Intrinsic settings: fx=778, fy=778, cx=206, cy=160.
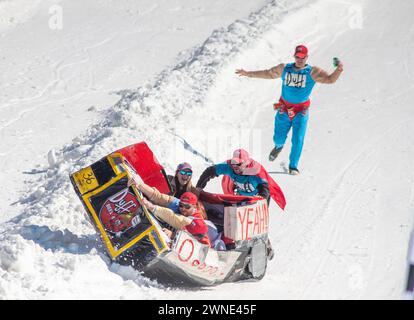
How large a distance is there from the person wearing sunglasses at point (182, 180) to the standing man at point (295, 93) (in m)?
2.97

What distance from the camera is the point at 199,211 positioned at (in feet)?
26.3

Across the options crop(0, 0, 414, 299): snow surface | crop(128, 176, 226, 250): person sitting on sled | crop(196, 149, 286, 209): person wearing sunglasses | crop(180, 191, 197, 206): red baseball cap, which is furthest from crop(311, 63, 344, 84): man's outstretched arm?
crop(180, 191, 197, 206): red baseball cap

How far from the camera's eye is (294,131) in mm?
11242

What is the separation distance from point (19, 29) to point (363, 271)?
11460 mm

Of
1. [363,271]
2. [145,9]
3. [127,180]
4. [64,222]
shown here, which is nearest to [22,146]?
[64,222]

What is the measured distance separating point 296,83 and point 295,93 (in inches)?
5.8

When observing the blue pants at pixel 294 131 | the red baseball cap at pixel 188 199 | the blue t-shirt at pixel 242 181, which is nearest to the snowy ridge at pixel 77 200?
the red baseball cap at pixel 188 199

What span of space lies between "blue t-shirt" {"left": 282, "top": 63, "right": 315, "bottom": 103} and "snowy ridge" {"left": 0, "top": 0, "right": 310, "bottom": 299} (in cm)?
191

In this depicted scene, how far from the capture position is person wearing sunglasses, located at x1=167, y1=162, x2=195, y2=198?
27.7 ft

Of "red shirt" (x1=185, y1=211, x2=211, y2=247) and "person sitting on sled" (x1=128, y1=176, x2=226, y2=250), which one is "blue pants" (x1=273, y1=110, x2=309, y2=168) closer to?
"person sitting on sled" (x1=128, y1=176, x2=226, y2=250)

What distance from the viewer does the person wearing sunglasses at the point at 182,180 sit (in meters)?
8.45

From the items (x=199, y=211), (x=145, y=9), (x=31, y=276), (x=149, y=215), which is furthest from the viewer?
(x=145, y=9)

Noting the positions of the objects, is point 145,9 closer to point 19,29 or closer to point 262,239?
point 19,29
